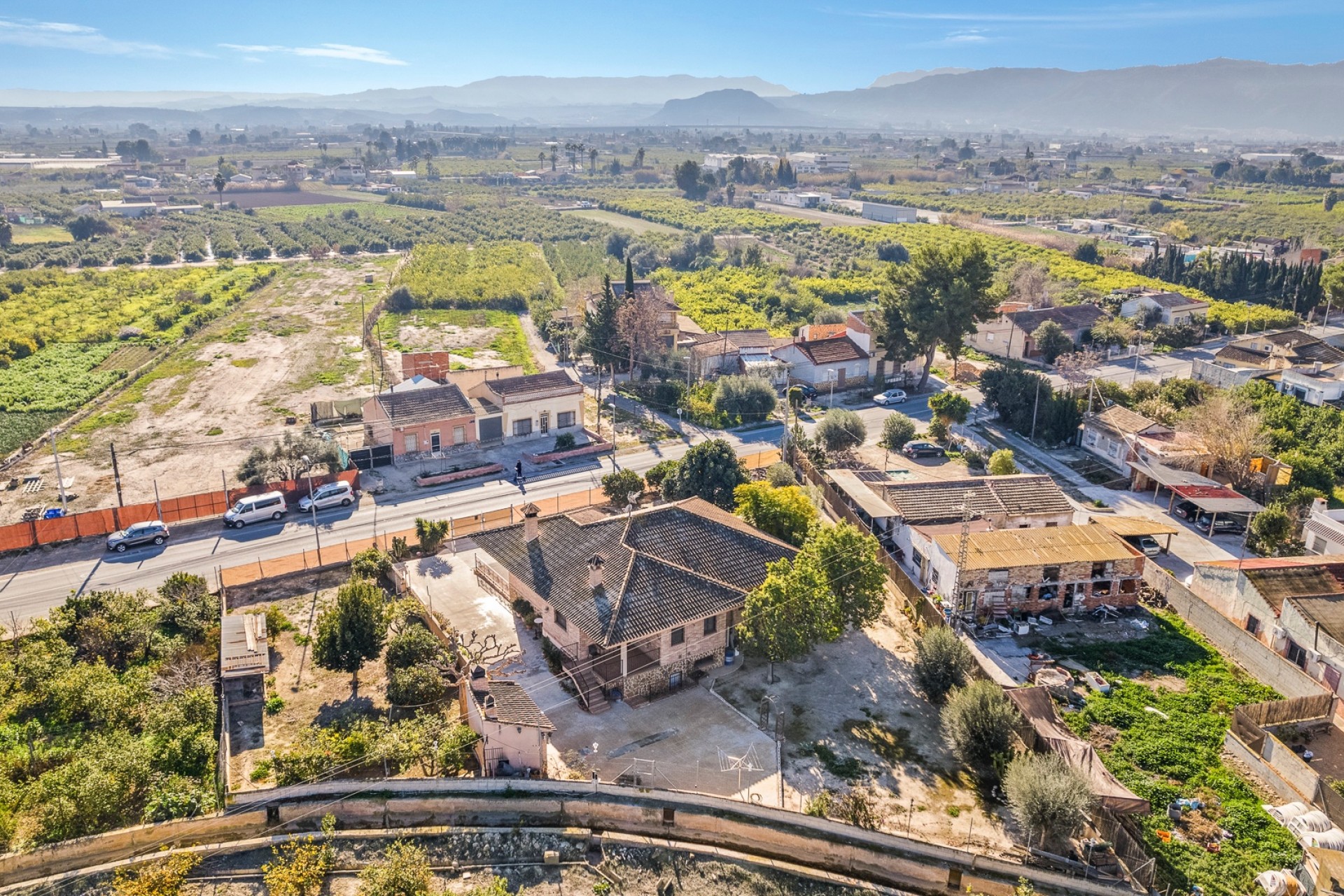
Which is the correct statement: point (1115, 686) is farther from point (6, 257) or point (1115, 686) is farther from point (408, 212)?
point (408, 212)

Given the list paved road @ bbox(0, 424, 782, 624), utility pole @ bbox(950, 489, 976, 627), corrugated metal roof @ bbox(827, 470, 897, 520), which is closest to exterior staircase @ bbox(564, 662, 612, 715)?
utility pole @ bbox(950, 489, 976, 627)

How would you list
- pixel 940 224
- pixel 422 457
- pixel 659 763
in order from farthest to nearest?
pixel 940 224 → pixel 422 457 → pixel 659 763

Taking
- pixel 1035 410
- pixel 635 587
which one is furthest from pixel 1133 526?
pixel 635 587

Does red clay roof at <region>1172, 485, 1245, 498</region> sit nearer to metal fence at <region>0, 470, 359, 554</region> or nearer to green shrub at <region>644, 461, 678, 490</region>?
green shrub at <region>644, 461, 678, 490</region>

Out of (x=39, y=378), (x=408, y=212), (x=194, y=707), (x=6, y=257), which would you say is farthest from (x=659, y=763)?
(x=408, y=212)

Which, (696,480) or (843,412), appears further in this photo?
(843,412)

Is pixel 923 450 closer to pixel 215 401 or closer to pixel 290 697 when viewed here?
pixel 290 697

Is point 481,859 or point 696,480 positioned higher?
point 696,480
